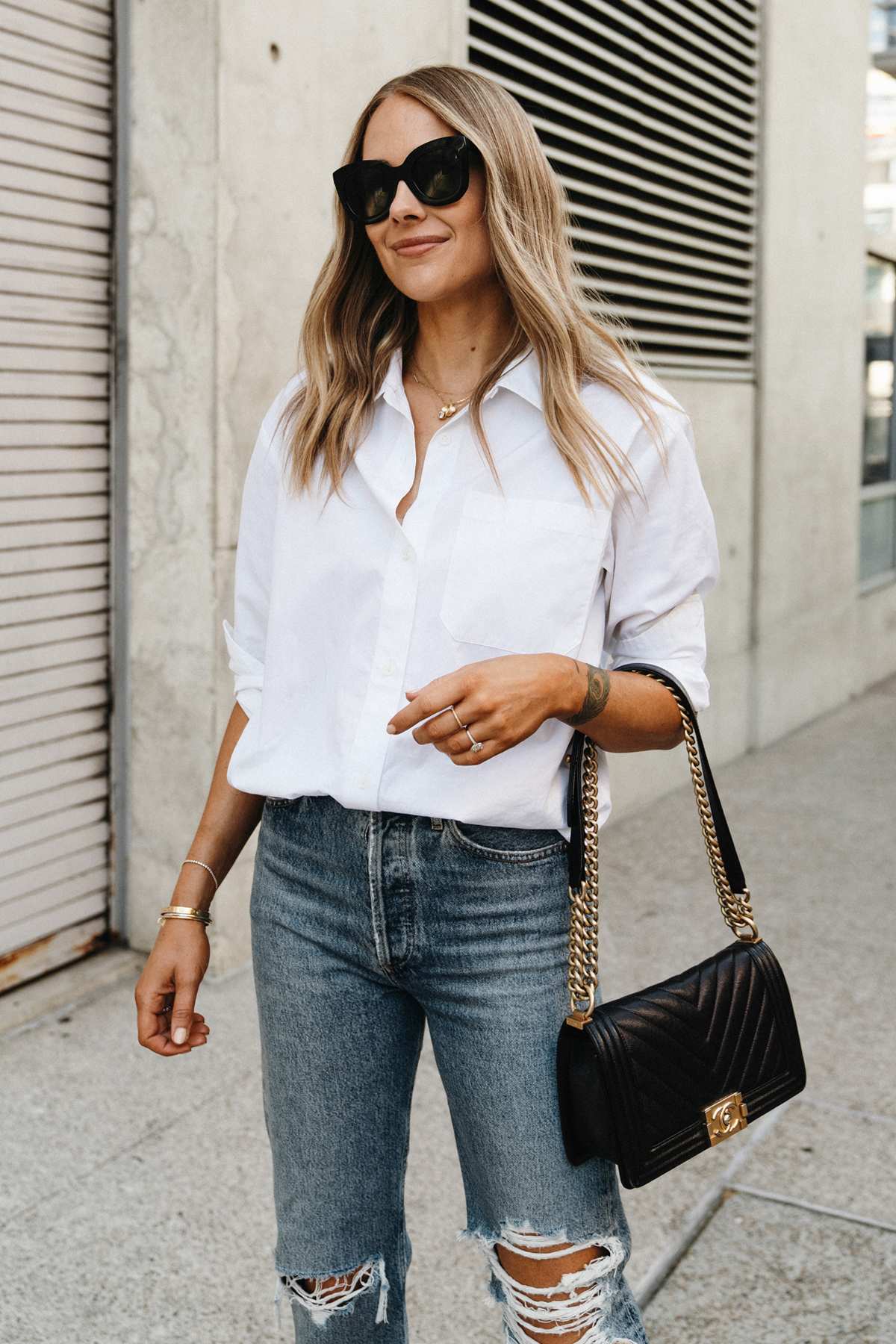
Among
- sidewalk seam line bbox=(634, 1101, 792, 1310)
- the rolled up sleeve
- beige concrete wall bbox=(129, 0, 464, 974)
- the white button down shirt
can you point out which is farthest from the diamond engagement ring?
beige concrete wall bbox=(129, 0, 464, 974)

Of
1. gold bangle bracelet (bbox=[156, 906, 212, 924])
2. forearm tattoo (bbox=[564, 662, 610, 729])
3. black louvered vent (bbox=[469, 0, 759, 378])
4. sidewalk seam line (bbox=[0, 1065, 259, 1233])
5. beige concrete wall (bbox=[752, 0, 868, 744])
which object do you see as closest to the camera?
forearm tattoo (bbox=[564, 662, 610, 729])

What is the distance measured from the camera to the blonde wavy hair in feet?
5.09

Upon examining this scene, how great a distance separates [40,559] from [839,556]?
5.98 m

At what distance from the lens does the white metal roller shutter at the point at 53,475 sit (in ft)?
11.7

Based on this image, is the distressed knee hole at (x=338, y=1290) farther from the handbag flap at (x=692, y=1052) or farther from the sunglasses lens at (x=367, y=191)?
the sunglasses lens at (x=367, y=191)

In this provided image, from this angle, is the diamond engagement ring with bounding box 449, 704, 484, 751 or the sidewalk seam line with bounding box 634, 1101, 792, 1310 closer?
the diamond engagement ring with bounding box 449, 704, 484, 751

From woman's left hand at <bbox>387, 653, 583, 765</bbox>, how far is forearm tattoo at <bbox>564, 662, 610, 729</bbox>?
0.07 m

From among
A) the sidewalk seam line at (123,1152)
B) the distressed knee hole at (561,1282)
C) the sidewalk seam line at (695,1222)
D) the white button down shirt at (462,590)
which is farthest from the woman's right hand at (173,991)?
the sidewalk seam line at (123,1152)

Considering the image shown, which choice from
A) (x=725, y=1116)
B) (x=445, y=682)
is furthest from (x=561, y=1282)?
(x=445, y=682)

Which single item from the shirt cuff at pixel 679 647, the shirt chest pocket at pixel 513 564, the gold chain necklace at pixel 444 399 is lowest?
the shirt cuff at pixel 679 647

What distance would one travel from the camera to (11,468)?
3.61 meters

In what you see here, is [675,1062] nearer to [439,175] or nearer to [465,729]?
[465,729]

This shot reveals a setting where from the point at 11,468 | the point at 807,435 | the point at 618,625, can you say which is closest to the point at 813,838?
the point at 807,435

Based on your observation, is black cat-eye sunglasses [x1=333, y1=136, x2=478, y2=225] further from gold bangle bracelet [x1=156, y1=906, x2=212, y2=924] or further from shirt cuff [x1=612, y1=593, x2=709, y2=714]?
gold bangle bracelet [x1=156, y1=906, x2=212, y2=924]
